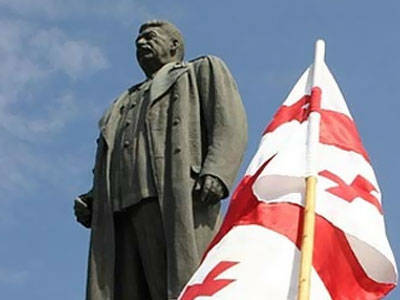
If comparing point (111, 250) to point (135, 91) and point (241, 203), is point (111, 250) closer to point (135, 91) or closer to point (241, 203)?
point (135, 91)

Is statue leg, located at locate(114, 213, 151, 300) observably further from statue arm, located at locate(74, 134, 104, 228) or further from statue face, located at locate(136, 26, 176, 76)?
statue face, located at locate(136, 26, 176, 76)

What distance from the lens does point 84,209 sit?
1149cm

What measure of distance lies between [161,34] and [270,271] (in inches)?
160

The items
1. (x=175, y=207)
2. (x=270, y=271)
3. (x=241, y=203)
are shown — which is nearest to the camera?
(x=270, y=271)

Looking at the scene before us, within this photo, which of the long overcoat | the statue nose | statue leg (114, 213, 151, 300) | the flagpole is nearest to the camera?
the flagpole

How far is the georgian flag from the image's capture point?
812cm

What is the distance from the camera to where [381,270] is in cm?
827

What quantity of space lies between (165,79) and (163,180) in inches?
36.5

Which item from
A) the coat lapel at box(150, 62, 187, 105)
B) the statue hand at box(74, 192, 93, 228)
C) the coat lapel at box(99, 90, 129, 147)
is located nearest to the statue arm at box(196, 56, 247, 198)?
the coat lapel at box(150, 62, 187, 105)

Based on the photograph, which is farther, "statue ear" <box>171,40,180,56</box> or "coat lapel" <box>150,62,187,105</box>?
"statue ear" <box>171,40,180,56</box>

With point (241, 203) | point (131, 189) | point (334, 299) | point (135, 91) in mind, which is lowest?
point (334, 299)

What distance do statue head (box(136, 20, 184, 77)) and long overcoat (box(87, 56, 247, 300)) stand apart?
22cm

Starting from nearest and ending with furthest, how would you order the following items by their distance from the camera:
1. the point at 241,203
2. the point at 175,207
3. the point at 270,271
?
the point at 270,271
the point at 241,203
the point at 175,207

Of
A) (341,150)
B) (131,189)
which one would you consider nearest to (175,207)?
(131,189)
